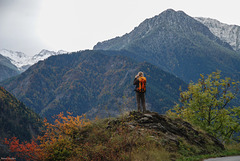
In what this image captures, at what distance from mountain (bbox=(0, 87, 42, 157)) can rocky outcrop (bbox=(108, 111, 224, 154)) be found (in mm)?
172665

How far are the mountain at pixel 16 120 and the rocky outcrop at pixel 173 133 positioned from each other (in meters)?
173

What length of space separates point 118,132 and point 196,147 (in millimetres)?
4774

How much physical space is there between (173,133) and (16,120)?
189 meters

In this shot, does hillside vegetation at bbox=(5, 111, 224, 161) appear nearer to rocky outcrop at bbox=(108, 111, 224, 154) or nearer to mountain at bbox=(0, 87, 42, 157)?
rocky outcrop at bbox=(108, 111, 224, 154)

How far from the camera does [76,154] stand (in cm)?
1034

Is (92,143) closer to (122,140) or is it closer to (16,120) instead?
(122,140)

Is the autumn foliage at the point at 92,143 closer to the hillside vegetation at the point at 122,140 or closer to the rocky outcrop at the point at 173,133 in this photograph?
the hillside vegetation at the point at 122,140

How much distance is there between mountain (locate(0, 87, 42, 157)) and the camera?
165 meters

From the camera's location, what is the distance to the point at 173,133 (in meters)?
12.7

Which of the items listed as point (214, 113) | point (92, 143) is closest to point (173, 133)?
point (92, 143)

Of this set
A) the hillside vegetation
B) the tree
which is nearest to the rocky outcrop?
the hillside vegetation

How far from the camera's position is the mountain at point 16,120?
16538 cm

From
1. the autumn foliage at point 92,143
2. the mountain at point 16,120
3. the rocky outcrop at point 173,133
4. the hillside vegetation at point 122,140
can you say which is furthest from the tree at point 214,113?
the mountain at point 16,120

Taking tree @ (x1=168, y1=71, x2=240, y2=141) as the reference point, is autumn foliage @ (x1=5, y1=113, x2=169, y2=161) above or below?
below
